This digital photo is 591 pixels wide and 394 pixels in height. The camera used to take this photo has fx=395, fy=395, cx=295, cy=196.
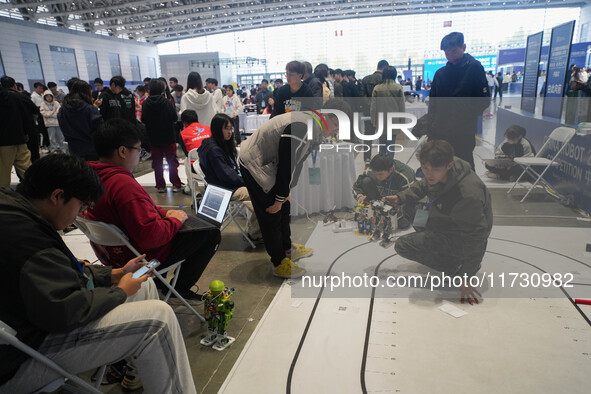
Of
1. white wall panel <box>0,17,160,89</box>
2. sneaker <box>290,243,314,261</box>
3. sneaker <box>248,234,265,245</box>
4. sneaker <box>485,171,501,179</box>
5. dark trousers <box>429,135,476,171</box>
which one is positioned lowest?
sneaker <box>248,234,265,245</box>

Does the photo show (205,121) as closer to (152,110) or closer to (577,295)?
(152,110)

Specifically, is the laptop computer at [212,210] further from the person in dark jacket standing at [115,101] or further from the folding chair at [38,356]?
the person in dark jacket standing at [115,101]

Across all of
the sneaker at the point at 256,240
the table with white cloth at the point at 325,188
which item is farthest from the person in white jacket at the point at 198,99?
the sneaker at the point at 256,240

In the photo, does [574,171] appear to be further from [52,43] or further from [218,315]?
[52,43]

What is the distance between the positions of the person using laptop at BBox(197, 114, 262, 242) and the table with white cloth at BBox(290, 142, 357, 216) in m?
0.51

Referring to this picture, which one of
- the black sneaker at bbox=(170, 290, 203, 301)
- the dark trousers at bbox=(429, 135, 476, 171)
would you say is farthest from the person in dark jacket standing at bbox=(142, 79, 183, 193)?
the dark trousers at bbox=(429, 135, 476, 171)

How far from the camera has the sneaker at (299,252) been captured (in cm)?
327

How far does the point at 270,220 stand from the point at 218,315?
2.91ft

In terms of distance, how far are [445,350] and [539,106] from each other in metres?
3.17

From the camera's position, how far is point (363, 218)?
9.44 feet

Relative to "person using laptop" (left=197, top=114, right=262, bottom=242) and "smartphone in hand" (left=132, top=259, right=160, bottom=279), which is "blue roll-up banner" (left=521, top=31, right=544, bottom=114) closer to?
"person using laptop" (left=197, top=114, right=262, bottom=242)

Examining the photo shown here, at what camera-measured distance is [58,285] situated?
1172 mm

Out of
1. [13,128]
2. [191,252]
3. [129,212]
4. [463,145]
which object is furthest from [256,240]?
[13,128]

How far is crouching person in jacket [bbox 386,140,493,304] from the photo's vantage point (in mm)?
2381
